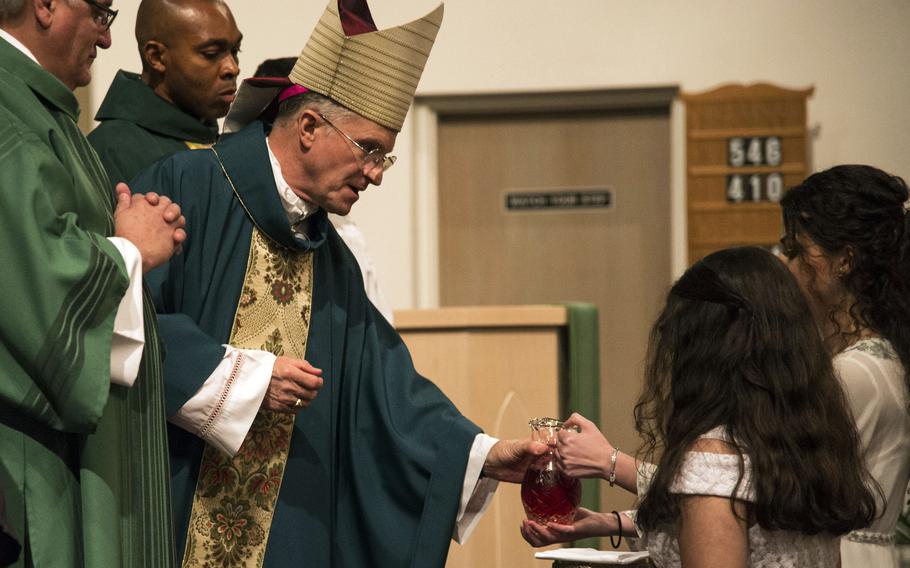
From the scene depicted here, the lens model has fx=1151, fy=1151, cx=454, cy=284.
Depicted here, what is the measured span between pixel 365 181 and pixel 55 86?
847 millimetres

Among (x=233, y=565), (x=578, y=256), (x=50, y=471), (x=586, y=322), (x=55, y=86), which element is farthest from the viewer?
(x=578, y=256)

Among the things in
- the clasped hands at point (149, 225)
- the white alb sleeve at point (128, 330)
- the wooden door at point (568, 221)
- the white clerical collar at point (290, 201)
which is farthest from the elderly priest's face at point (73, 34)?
the wooden door at point (568, 221)

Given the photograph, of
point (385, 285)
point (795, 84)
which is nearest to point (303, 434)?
point (385, 285)

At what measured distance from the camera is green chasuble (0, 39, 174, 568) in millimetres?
1723

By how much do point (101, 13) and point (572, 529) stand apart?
1.39 metres

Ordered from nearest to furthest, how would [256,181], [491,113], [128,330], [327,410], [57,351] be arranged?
1. [57,351]
2. [128,330]
3. [256,181]
4. [327,410]
5. [491,113]

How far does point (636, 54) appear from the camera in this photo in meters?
6.03

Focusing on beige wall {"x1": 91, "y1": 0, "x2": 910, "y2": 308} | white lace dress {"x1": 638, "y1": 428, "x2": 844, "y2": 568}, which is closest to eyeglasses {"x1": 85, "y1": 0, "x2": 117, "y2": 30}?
white lace dress {"x1": 638, "y1": 428, "x2": 844, "y2": 568}

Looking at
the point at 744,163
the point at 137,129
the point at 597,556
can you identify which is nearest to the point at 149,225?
the point at 597,556

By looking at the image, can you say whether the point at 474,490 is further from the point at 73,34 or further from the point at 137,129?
the point at 137,129

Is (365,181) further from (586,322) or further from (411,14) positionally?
(411,14)

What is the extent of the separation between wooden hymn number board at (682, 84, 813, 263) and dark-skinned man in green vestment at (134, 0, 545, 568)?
11.2ft

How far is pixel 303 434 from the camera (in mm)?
2637

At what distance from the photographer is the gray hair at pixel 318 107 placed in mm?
2631
